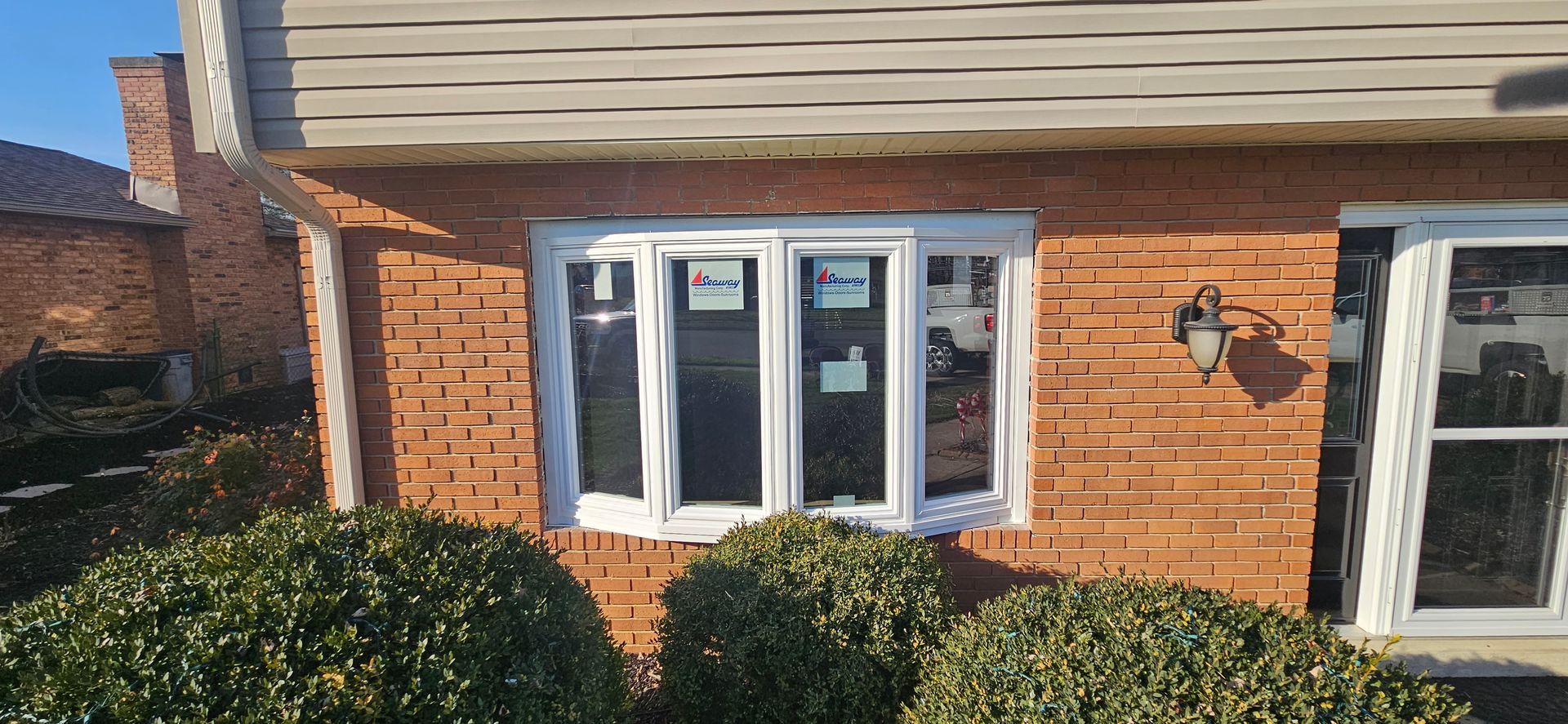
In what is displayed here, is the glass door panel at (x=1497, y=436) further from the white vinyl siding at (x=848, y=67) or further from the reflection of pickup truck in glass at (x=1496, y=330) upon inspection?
the white vinyl siding at (x=848, y=67)

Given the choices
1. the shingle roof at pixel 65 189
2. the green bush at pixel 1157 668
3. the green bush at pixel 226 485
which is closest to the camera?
the green bush at pixel 1157 668

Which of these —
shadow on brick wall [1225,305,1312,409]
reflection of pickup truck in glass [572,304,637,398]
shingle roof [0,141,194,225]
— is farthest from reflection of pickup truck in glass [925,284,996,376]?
shingle roof [0,141,194,225]

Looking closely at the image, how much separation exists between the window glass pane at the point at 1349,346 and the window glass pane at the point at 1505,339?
0.34 metres

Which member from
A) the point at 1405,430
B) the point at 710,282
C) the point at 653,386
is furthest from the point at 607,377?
the point at 1405,430

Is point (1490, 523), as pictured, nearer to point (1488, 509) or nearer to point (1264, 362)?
point (1488, 509)

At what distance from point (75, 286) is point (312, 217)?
1288cm

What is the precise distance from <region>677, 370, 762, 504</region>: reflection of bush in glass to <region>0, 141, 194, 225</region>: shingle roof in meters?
13.4

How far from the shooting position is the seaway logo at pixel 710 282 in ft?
10.6

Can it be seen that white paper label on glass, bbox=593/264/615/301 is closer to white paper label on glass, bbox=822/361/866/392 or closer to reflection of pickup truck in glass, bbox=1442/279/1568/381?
white paper label on glass, bbox=822/361/866/392

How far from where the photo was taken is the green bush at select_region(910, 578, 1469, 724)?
69.0 inches

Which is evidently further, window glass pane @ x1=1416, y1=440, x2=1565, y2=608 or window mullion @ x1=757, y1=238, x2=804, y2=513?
window glass pane @ x1=1416, y1=440, x2=1565, y2=608

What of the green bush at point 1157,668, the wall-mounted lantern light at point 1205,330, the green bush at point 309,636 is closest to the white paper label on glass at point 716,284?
the green bush at point 309,636

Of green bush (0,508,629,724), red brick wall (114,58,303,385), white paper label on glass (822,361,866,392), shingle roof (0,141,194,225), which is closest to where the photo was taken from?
green bush (0,508,629,724)

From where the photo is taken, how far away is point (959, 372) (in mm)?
3410
